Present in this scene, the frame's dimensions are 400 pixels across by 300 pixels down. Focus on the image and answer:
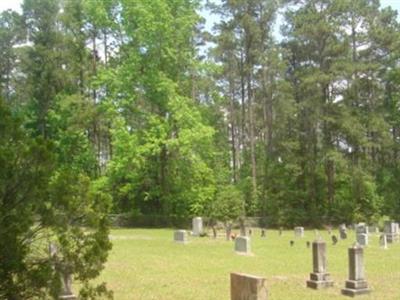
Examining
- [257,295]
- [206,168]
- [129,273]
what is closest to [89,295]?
[257,295]

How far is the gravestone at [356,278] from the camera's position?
39.3ft

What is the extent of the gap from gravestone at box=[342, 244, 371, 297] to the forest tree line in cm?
2104

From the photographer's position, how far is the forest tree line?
114 feet

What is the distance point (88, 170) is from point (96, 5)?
11506 mm

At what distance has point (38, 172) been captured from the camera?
693cm

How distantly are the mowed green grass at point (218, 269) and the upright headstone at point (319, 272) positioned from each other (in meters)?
0.20

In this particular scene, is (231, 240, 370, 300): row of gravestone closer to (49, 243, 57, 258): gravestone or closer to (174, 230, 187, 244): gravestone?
(49, 243, 57, 258): gravestone

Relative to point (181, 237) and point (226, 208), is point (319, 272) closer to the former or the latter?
point (181, 237)

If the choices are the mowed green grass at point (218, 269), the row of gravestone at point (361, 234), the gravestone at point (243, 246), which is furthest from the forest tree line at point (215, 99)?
the gravestone at point (243, 246)

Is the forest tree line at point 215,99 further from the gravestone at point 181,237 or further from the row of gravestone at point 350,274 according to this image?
the row of gravestone at point 350,274

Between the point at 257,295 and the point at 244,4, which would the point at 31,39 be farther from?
the point at 257,295

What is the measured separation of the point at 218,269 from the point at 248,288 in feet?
33.6

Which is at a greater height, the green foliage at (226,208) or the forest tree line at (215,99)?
the forest tree line at (215,99)

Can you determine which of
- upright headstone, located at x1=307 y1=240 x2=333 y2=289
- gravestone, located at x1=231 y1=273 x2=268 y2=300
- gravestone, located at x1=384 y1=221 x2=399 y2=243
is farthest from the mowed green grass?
gravestone, located at x1=231 y1=273 x2=268 y2=300
